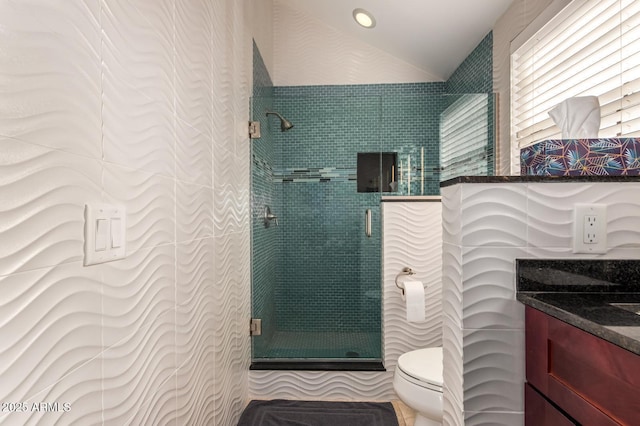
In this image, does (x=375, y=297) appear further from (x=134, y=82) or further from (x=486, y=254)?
(x=134, y=82)

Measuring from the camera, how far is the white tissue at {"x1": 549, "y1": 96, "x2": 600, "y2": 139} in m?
1.02

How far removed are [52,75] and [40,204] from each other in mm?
230

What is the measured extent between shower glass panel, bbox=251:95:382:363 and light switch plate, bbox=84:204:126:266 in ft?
4.91

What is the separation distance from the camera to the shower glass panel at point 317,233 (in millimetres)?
2391

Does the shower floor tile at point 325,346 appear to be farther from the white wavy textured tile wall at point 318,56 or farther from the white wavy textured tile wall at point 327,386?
the white wavy textured tile wall at point 318,56

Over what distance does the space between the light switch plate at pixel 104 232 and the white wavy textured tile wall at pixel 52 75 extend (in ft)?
0.39

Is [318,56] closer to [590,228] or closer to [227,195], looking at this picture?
[227,195]

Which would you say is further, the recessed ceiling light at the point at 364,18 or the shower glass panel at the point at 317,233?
the recessed ceiling light at the point at 364,18

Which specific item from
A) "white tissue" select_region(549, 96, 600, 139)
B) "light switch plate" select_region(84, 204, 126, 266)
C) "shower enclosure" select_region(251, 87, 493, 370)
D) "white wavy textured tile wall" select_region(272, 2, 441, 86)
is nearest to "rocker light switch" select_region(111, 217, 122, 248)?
"light switch plate" select_region(84, 204, 126, 266)

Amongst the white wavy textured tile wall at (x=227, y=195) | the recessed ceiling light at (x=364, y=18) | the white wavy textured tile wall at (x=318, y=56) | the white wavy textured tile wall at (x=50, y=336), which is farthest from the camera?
the white wavy textured tile wall at (x=318, y=56)

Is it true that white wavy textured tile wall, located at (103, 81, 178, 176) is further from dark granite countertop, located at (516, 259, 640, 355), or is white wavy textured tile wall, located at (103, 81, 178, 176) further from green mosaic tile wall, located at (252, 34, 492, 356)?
green mosaic tile wall, located at (252, 34, 492, 356)

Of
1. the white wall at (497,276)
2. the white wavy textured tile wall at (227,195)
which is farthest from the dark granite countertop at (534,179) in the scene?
the white wavy textured tile wall at (227,195)

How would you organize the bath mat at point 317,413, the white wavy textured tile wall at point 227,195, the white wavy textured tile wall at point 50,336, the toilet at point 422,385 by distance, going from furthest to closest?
1. the bath mat at point 317,413
2. the white wavy textured tile wall at point 227,195
3. the toilet at point 422,385
4. the white wavy textured tile wall at point 50,336

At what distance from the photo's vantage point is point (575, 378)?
0.73 metres
